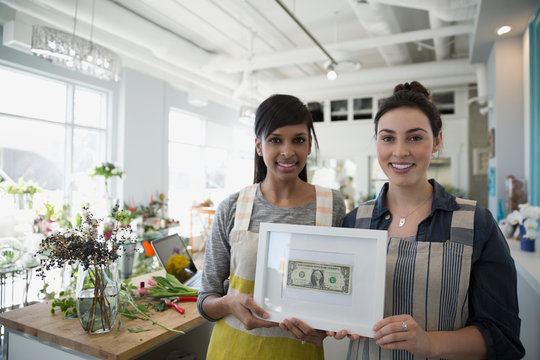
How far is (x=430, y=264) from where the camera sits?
1.06 meters

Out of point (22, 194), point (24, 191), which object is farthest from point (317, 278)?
point (24, 191)

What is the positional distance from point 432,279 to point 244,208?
682mm

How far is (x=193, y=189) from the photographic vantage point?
9.11m

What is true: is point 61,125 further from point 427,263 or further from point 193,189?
point 427,263

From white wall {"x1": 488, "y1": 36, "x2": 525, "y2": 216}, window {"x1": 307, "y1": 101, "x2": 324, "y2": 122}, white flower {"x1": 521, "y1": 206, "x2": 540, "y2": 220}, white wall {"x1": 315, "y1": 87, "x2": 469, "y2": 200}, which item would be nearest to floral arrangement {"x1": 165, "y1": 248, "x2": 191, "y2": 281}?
white flower {"x1": 521, "y1": 206, "x2": 540, "y2": 220}

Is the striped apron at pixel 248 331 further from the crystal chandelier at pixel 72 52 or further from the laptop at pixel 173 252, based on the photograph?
the crystal chandelier at pixel 72 52

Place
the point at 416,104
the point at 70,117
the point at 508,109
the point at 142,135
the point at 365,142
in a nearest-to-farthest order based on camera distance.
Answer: the point at 416,104
the point at 508,109
the point at 70,117
the point at 142,135
the point at 365,142

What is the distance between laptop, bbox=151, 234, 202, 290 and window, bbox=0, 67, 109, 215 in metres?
4.21

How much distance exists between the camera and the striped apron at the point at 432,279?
1041mm

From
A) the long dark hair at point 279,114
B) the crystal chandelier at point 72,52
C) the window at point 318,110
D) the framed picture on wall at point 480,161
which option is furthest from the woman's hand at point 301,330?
the window at point 318,110

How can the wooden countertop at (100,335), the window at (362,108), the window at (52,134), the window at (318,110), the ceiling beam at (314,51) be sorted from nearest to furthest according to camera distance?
the wooden countertop at (100,335) < the ceiling beam at (314,51) < the window at (52,134) < the window at (362,108) < the window at (318,110)

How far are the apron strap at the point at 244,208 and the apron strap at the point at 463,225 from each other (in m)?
0.69

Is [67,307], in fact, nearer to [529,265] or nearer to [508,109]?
[529,265]

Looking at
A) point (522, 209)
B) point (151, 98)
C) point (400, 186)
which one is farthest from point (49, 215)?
point (522, 209)
